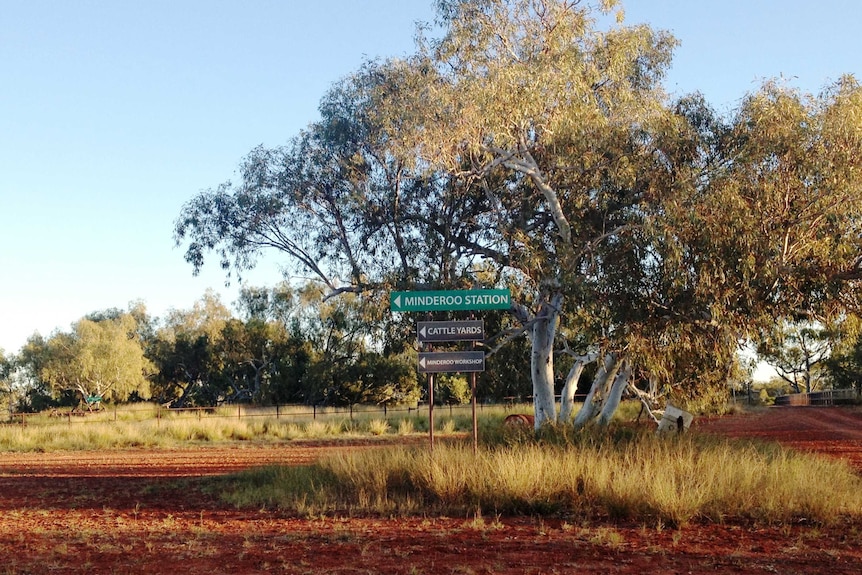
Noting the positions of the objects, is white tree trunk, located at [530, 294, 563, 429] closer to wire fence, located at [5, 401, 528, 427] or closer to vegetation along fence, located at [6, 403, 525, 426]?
wire fence, located at [5, 401, 528, 427]

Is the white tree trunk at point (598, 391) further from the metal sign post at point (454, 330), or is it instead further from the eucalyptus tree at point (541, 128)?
the metal sign post at point (454, 330)

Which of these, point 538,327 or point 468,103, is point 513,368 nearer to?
point 538,327

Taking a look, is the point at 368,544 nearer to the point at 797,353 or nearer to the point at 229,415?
the point at 229,415

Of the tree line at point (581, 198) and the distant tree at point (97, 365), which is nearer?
the tree line at point (581, 198)

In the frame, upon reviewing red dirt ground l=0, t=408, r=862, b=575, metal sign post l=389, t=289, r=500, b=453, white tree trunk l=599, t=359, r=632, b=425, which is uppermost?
metal sign post l=389, t=289, r=500, b=453

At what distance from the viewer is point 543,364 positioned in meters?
19.7

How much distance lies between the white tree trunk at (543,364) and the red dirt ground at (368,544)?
7998 millimetres

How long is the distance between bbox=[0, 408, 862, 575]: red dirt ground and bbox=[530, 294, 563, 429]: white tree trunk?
26.2 feet

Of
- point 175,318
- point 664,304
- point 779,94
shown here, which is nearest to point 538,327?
point 664,304

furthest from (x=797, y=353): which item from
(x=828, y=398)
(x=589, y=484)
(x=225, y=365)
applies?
(x=589, y=484)

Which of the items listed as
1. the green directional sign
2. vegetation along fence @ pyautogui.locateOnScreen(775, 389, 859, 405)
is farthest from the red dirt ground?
vegetation along fence @ pyautogui.locateOnScreen(775, 389, 859, 405)

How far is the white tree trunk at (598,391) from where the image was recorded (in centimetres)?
1867

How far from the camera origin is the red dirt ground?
842 cm

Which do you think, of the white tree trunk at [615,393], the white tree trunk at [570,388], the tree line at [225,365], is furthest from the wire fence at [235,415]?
the white tree trunk at [615,393]
